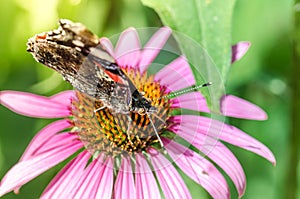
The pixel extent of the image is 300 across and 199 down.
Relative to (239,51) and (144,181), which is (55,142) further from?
(239,51)

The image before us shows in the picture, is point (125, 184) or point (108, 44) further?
point (108, 44)

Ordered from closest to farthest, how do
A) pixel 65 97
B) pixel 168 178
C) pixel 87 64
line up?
pixel 87 64
pixel 168 178
pixel 65 97

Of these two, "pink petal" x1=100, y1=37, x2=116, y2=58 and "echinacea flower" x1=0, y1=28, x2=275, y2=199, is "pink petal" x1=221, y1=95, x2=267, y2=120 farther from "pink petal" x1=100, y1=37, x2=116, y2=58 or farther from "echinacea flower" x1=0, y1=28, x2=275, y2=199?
"pink petal" x1=100, y1=37, x2=116, y2=58

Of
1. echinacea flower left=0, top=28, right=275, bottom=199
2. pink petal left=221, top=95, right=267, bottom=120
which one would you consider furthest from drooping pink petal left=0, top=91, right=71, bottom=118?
pink petal left=221, top=95, right=267, bottom=120

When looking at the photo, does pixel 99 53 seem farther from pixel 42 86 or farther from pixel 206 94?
pixel 42 86

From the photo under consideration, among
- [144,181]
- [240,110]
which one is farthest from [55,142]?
[240,110]

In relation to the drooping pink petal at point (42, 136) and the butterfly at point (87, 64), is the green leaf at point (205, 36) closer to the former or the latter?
the butterfly at point (87, 64)

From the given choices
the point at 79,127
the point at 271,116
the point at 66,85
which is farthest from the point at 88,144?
the point at 271,116
